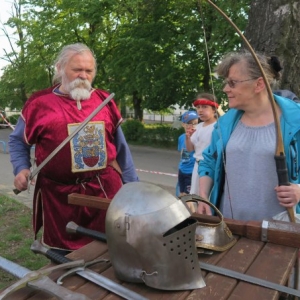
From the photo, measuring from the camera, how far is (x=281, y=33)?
3.02 meters

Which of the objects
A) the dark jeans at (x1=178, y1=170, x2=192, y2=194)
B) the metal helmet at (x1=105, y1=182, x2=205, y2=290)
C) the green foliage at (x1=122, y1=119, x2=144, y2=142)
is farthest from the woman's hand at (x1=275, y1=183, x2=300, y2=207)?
the green foliage at (x1=122, y1=119, x2=144, y2=142)

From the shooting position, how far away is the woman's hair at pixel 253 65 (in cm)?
202

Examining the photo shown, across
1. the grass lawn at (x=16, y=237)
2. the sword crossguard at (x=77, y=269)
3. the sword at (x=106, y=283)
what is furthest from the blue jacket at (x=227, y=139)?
the grass lawn at (x=16, y=237)

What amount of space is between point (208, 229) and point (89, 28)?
17086mm

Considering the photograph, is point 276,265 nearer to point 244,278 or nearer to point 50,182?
point 244,278

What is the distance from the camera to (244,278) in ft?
4.27

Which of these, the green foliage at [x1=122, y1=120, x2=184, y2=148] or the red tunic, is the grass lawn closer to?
the red tunic

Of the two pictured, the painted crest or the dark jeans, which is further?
the dark jeans

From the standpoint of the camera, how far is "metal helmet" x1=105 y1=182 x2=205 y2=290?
1280mm

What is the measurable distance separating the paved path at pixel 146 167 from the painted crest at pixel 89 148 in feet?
10.5

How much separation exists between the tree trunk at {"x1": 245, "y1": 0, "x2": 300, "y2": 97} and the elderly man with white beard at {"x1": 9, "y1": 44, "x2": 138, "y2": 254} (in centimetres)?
138

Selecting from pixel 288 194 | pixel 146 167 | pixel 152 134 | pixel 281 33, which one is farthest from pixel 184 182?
pixel 152 134

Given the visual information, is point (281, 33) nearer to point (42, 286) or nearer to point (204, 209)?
point (204, 209)

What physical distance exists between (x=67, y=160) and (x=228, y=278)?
1398 millimetres
